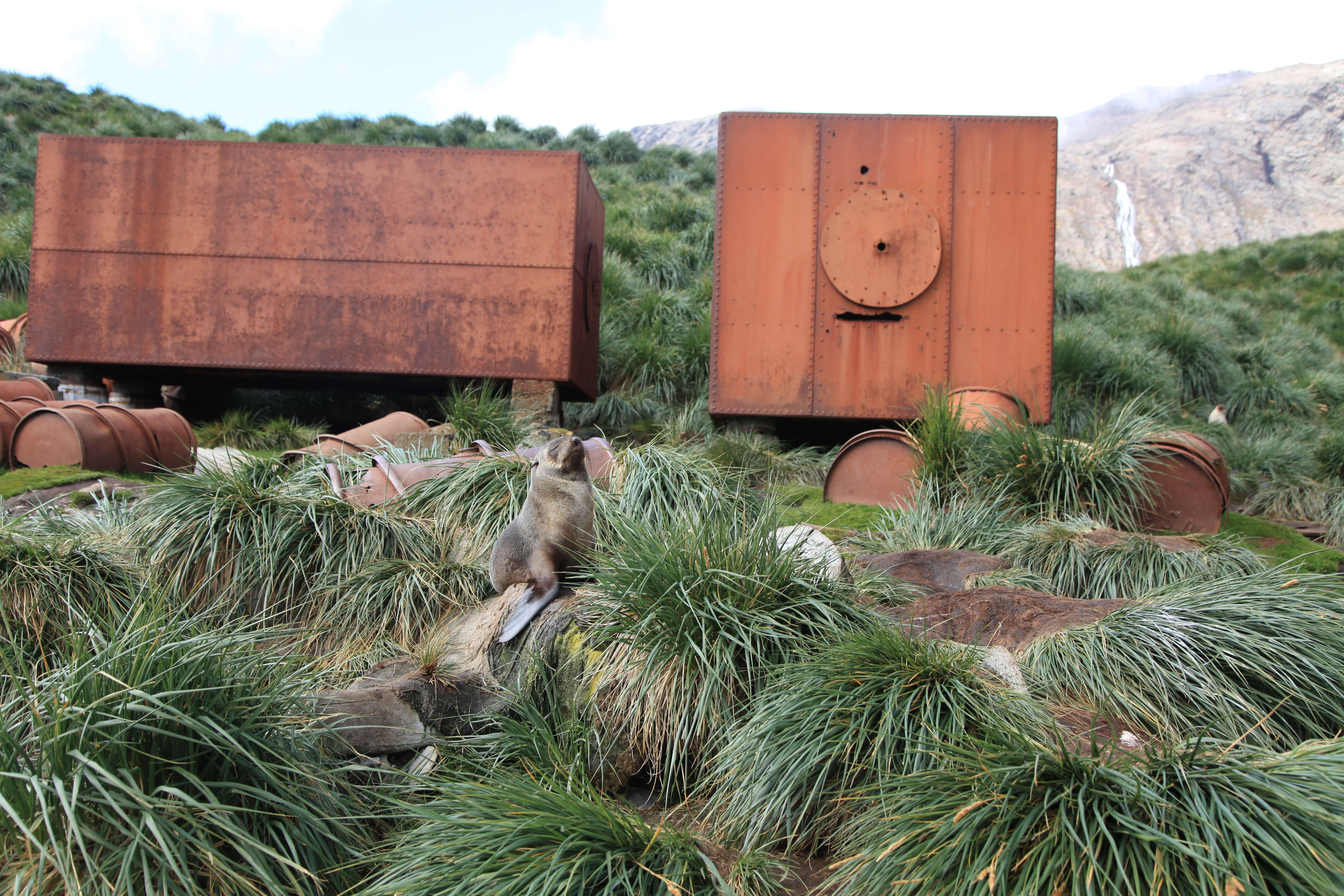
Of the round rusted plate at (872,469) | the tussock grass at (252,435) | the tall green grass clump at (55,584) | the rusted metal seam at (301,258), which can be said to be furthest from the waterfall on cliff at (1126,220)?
the tall green grass clump at (55,584)

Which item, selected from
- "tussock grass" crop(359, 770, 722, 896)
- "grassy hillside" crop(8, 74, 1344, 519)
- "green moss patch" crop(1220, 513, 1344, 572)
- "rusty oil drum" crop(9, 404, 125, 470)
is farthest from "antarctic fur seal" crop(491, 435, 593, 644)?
"rusty oil drum" crop(9, 404, 125, 470)

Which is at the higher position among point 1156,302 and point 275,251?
point 1156,302

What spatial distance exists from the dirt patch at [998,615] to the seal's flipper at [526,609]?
56.9 inches

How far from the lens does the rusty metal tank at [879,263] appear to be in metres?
6.68

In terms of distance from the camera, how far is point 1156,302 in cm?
1423

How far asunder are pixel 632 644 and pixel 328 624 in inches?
69.7

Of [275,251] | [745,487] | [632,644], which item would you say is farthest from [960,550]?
[275,251]

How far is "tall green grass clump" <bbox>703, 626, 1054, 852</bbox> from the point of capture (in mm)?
2404

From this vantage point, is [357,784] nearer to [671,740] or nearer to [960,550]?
[671,740]

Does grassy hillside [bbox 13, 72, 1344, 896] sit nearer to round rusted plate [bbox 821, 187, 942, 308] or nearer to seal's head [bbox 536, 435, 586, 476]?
seal's head [bbox 536, 435, 586, 476]

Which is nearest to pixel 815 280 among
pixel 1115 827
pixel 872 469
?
pixel 872 469

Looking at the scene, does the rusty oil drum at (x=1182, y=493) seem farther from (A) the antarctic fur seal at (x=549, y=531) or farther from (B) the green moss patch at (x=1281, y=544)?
(A) the antarctic fur seal at (x=549, y=531)

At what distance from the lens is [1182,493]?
5.01 metres

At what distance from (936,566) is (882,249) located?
3408 mm
